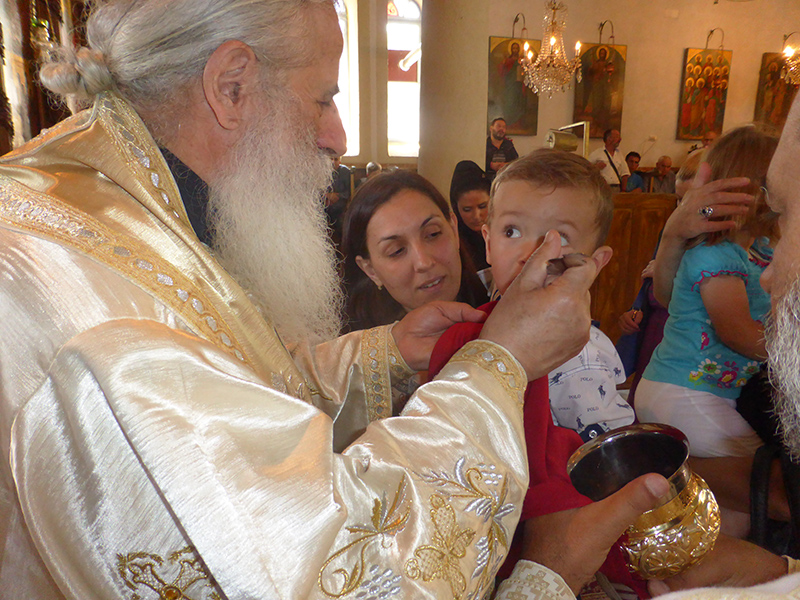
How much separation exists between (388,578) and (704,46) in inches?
523

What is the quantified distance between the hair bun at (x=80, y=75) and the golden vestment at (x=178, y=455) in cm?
28

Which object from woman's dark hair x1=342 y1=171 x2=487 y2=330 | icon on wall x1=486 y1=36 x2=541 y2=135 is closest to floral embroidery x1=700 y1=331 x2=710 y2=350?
woman's dark hair x1=342 y1=171 x2=487 y2=330

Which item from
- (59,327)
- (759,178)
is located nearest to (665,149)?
(759,178)

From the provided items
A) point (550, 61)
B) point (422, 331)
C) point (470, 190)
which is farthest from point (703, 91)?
point (422, 331)

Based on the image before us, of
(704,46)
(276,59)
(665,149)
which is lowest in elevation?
(665,149)

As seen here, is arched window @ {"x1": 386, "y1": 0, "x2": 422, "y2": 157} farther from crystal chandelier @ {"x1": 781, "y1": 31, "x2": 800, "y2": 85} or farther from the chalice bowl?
the chalice bowl

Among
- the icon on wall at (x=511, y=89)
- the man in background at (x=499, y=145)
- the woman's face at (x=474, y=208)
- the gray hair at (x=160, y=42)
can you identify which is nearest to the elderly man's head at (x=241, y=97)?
the gray hair at (x=160, y=42)

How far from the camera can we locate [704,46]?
37.0 ft

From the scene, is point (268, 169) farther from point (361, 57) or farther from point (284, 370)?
point (361, 57)

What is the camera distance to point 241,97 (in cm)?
139

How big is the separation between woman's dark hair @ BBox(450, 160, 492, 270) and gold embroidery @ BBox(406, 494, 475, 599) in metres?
2.88

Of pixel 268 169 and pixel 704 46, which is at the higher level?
pixel 704 46

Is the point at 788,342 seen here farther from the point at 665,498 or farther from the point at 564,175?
the point at 564,175

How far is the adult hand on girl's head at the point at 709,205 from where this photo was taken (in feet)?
7.14
